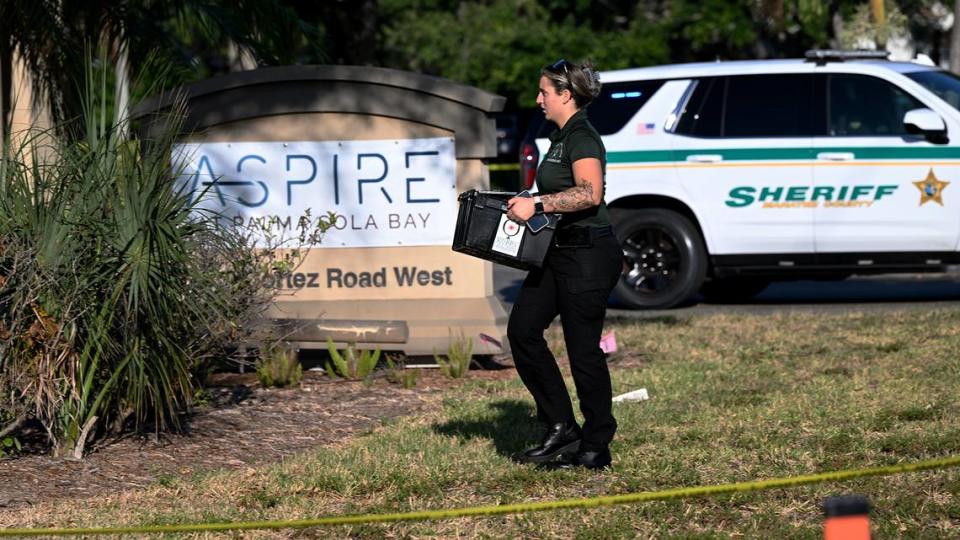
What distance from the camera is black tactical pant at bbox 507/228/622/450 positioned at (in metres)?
6.21

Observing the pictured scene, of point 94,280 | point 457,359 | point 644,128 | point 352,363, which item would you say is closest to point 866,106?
point 644,128

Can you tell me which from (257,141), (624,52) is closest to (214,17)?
(257,141)

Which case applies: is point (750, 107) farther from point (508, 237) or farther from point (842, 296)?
point (508, 237)

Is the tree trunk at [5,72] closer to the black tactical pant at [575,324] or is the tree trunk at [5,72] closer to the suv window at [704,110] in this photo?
the suv window at [704,110]

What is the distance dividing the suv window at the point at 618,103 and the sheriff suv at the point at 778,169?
0.01 metres

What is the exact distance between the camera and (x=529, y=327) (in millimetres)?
6352

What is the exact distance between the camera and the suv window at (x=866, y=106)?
12.0m

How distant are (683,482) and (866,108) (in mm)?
6642

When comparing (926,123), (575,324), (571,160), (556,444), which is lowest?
(556,444)

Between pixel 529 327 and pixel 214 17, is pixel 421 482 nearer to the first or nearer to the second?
pixel 529 327

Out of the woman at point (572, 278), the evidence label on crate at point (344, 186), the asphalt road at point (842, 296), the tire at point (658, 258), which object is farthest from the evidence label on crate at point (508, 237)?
the tire at point (658, 258)

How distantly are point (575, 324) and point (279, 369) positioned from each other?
10.3ft

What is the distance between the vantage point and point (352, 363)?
9.22 meters

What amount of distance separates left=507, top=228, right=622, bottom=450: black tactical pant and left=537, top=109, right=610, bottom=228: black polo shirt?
70 millimetres
